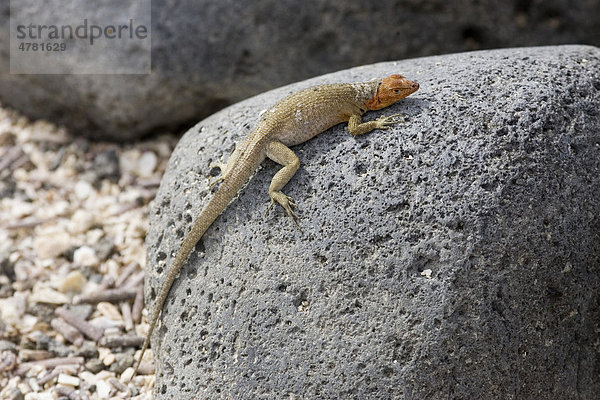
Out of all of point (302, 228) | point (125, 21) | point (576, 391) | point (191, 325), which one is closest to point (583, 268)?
point (576, 391)

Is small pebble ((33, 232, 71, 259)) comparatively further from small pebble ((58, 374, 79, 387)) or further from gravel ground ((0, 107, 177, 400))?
small pebble ((58, 374, 79, 387))

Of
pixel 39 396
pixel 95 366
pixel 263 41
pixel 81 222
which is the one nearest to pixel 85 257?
pixel 81 222

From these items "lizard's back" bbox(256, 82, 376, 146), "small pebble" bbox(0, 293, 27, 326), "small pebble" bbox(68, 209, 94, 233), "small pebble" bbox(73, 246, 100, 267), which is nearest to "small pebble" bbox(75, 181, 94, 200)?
"small pebble" bbox(68, 209, 94, 233)

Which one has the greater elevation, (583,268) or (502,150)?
(502,150)

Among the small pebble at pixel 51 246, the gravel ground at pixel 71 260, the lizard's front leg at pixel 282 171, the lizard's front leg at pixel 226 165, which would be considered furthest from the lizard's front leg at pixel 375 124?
the small pebble at pixel 51 246

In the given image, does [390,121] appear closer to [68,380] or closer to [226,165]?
[226,165]

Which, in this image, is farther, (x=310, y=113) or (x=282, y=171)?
(x=310, y=113)

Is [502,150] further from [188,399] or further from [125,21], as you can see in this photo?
[125,21]
